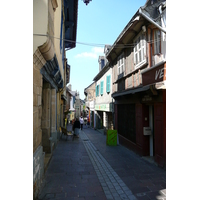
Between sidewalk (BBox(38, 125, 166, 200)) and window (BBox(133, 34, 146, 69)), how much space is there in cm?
418

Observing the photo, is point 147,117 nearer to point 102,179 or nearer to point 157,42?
point 157,42

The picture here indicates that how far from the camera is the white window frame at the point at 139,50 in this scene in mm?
7548

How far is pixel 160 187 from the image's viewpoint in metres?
4.47

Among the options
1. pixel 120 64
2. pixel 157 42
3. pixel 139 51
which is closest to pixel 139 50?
pixel 139 51

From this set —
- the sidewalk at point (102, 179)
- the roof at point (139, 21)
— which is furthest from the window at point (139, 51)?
the sidewalk at point (102, 179)

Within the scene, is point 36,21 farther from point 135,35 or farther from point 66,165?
point 135,35

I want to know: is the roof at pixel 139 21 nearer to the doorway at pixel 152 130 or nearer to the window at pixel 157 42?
the window at pixel 157 42

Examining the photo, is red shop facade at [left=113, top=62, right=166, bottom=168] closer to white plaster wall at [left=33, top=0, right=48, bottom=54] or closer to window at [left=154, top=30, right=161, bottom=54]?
window at [left=154, top=30, right=161, bottom=54]

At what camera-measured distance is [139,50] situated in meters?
8.11

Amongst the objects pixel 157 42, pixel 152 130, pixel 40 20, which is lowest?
pixel 152 130

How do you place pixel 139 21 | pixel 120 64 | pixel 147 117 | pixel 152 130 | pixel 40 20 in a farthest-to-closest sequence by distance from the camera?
pixel 120 64 < pixel 147 117 < pixel 152 130 < pixel 139 21 < pixel 40 20

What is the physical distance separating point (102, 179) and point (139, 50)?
5.70m
